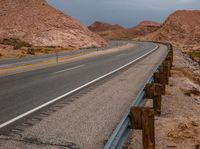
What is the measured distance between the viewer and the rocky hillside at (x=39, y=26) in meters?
62.1

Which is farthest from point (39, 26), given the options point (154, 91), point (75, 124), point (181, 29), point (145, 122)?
point (181, 29)

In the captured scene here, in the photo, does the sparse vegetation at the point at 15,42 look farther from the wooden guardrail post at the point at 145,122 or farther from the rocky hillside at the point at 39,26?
the wooden guardrail post at the point at 145,122

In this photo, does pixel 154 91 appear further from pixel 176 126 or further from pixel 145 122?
pixel 145 122

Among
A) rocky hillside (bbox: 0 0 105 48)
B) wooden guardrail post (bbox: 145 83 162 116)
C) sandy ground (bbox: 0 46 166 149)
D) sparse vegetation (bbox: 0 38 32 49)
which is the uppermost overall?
rocky hillside (bbox: 0 0 105 48)

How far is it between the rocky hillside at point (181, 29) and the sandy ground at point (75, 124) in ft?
356

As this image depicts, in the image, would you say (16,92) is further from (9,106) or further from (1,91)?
(9,106)

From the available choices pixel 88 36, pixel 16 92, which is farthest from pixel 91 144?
pixel 88 36

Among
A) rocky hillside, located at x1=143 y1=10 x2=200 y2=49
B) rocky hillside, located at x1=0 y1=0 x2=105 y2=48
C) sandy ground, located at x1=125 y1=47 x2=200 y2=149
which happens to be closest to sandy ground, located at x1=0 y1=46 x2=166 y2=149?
sandy ground, located at x1=125 y1=47 x2=200 y2=149

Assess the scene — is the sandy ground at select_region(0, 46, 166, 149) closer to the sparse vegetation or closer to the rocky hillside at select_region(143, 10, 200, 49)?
the sparse vegetation

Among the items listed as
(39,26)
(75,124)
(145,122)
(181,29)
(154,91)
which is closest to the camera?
(145,122)

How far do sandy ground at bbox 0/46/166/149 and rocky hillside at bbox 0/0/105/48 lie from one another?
50.6 metres

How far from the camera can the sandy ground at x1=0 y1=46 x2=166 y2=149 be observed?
20.6 ft

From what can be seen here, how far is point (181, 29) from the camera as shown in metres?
126

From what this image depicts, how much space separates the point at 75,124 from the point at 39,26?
196 ft
